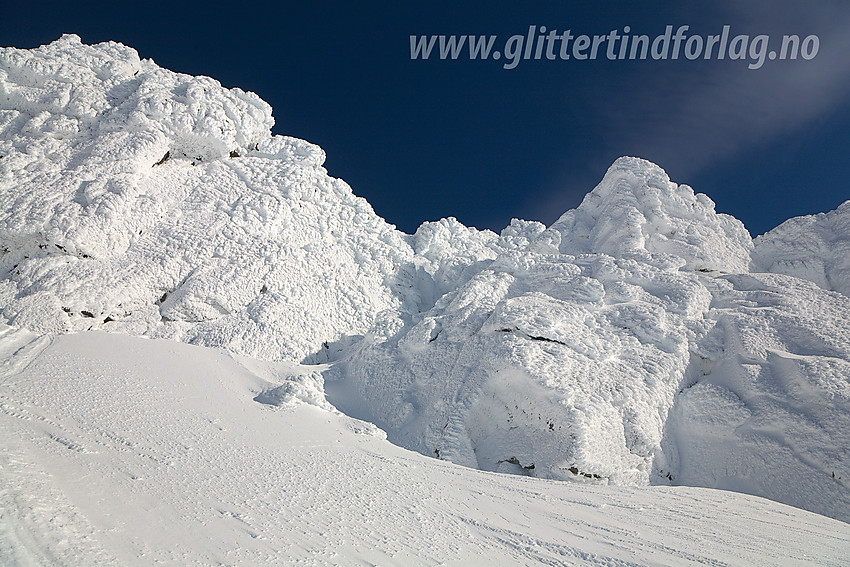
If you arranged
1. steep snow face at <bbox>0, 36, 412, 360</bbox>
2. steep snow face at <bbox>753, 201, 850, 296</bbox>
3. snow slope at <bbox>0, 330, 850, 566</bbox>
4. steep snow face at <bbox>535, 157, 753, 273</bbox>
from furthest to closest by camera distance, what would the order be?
steep snow face at <bbox>535, 157, 753, 273</bbox> < steep snow face at <bbox>753, 201, 850, 296</bbox> < steep snow face at <bbox>0, 36, 412, 360</bbox> < snow slope at <bbox>0, 330, 850, 566</bbox>

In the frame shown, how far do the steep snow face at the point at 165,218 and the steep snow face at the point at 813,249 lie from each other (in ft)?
33.2

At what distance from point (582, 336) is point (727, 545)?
14.8ft

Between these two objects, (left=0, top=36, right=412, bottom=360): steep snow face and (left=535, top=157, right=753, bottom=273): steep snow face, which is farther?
(left=535, top=157, right=753, bottom=273): steep snow face

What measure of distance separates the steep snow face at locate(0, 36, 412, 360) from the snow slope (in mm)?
2673

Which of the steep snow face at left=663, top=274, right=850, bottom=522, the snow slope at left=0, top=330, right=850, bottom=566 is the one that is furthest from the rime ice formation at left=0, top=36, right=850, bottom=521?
the snow slope at left=0, top=330, right=850, bottom=566

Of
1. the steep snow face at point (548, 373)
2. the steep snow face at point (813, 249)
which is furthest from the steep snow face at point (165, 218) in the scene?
the steep snow face at point (813, 249)

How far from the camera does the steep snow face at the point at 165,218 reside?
9.45 m

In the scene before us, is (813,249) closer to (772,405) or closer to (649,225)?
(649,225)

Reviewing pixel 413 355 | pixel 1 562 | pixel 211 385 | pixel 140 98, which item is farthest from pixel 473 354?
pixel 140 98

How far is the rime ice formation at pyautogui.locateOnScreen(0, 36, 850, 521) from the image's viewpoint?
7.28 m

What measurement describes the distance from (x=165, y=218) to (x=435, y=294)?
298 inches

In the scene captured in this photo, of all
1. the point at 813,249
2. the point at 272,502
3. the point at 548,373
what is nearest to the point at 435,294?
the point at 548,373

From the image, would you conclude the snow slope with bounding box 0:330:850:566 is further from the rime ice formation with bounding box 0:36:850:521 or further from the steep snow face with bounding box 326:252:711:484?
Result: the rime ice formation with bounding box 0:36:850:521

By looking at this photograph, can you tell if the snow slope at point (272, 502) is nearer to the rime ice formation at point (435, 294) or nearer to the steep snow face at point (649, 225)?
the rime ice formation at point (435, 294)
